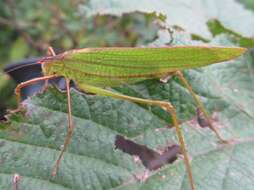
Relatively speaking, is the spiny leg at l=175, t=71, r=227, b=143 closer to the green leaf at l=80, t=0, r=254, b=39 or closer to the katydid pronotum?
the katydid pronotum

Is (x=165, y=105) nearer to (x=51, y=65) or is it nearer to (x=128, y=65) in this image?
(x=128, y=65)

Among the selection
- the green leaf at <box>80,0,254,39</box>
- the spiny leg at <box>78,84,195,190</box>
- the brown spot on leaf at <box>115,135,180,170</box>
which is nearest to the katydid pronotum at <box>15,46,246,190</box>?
the spiny leg at <box>78,84,195,190</box>

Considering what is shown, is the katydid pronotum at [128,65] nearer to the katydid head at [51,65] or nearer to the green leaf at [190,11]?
the katydid head at [51,65]

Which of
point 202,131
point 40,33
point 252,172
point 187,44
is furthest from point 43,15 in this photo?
point 252,172

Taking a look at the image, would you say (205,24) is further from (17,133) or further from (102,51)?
(17,133)

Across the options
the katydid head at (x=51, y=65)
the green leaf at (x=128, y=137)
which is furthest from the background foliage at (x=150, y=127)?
the katydid head at (x=51, y=65)

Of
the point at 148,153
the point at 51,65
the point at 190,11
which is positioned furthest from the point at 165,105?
the point at 190,11
